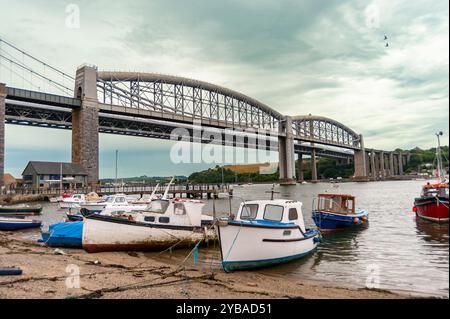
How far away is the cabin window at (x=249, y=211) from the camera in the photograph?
1512 centimetres

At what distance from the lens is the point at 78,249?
1777 centimetres

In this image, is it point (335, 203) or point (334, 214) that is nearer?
point (334, 214)

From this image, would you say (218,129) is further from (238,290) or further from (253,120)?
(238,290)

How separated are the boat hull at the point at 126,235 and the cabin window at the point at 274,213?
4.51 m

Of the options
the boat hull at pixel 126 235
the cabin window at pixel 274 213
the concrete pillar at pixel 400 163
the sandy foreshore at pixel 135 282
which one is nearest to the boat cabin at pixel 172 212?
the boat hull at pixel 126 235

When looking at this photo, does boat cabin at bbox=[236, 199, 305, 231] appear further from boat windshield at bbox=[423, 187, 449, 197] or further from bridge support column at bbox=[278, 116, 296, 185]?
bridge support column at bbox=[278, 116, 296, 185]

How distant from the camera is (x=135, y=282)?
1027 centimetres

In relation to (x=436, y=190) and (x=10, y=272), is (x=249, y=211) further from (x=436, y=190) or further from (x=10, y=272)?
(x=436, y=190)

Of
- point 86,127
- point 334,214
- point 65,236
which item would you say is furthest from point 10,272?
point 86,127

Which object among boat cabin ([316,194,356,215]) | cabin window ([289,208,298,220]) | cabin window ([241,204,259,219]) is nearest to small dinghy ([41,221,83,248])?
cabin window ([241,204,259,219])

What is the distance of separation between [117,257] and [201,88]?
133 m

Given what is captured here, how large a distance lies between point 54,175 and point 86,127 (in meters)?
11.7

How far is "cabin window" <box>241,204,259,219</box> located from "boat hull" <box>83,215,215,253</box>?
3656 mm

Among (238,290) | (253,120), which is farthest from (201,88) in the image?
(238,290)
